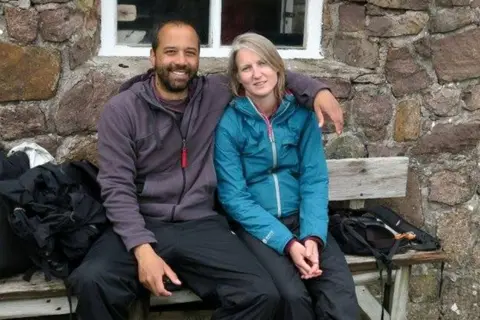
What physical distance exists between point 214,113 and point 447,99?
1392 millimetres

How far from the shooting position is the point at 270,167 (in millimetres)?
3092

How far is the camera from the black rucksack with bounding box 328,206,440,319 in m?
3.20

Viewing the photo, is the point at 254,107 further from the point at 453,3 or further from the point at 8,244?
the point at 453,3

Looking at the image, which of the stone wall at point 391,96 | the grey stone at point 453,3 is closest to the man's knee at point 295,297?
the stone wall at point 391,96

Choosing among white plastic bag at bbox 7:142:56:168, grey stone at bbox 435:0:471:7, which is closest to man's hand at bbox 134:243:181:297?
white plastic bag at bbox 7:142:56:168

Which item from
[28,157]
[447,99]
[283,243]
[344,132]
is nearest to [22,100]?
[28,157]

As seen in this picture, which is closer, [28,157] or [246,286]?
[246,286]

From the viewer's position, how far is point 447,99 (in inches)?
148

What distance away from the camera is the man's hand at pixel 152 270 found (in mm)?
2674

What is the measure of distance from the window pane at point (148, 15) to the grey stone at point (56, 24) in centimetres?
38

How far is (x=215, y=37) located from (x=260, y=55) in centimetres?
83

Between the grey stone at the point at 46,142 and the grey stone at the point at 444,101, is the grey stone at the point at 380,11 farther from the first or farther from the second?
the grey stone at the point at 46,142

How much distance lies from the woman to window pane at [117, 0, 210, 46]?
28.9 inches

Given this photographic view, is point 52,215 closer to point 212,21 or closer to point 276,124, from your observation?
point 276,124
